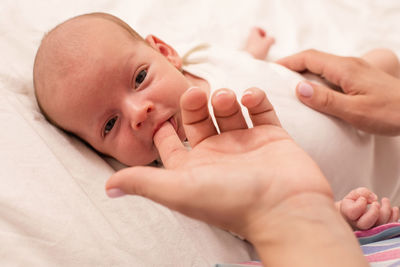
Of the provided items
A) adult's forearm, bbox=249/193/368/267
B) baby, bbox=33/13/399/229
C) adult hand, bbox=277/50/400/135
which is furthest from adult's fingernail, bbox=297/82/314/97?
adult's forearm, bbox=249/193/368/267

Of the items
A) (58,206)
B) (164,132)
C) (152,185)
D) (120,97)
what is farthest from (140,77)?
(152,185)

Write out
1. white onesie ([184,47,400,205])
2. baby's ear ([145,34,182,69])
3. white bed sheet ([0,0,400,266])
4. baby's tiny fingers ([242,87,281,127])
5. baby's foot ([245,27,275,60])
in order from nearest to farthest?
baby's tiny fingers ([242,87,281,127]) < white bed sheet ([0,0,400,266]) < white onesie ([184,47,400,205]) < baby's ear ([145,34,182,69]) < baby's foot ([245,27,275,60])

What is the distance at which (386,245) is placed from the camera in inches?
31.4

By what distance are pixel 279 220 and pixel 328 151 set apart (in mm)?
567

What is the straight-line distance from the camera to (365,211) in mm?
877

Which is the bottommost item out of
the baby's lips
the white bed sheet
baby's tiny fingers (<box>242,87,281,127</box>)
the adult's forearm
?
the white bed sheet

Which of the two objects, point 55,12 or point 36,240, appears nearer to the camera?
point 36,240

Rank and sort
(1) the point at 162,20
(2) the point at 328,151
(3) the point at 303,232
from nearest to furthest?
(3) the point at 303,232 → (2) the point at 328,151 → (1) the point at 162,20

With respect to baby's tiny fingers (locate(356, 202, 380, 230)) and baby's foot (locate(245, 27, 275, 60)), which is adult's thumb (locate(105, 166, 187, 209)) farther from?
baby's foot (locate(245, 27, 275, 60))

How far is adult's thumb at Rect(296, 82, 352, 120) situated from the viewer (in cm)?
106

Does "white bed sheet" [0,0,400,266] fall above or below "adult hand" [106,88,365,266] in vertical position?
below

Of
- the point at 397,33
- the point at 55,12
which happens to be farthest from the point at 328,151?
the point at 55,12

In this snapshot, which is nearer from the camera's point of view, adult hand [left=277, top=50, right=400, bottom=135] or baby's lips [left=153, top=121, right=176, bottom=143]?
baby's lips [left=153, top=121, right=176, bottom=143]

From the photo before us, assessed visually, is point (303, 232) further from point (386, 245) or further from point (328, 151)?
point (328, 151)
